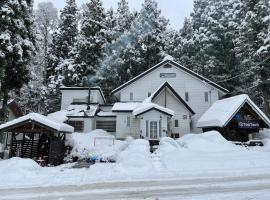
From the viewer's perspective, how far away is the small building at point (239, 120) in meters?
23.6

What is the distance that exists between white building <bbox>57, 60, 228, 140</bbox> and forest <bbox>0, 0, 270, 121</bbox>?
7919 millimetres

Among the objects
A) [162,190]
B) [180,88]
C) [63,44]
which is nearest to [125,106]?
[180,88]

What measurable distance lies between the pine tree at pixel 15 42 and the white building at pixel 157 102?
8.52 m

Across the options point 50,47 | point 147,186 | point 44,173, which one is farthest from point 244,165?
point 50,47

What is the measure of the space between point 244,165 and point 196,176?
160 inches

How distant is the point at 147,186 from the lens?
9812mm

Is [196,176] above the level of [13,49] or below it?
below

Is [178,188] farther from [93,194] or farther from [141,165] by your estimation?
[141,165]

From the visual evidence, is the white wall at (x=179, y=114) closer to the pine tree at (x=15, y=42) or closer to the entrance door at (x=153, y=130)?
the entrance door at (x=153, y=130)

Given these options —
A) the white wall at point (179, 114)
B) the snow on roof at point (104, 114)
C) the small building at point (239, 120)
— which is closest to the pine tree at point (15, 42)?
the snow on roof at point (104, 114)

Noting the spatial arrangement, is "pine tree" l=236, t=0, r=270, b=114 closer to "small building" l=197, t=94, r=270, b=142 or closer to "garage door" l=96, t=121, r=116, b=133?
"small building" l=197, t=94, r=270, b=142

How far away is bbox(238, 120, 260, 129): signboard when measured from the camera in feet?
78.7

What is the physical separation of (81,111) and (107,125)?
368 centimetres

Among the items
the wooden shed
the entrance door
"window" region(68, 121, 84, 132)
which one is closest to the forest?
"window" region(68, 121, 84, 132)
